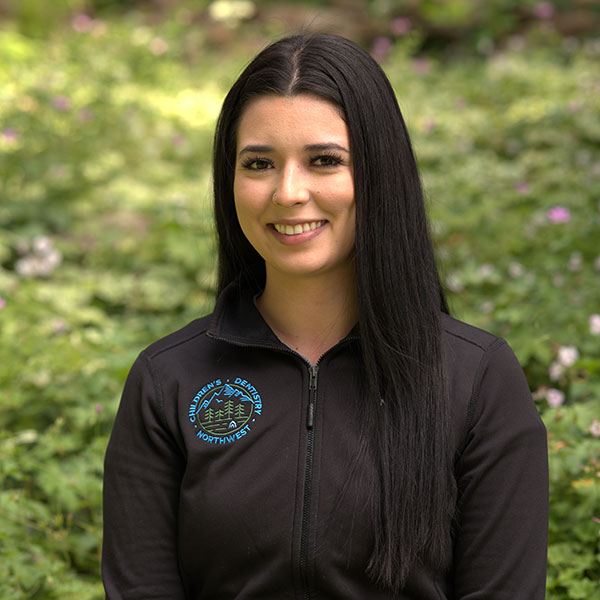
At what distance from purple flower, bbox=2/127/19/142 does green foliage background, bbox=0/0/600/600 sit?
2cm

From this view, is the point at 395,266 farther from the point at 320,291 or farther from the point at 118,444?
the point at 118,444

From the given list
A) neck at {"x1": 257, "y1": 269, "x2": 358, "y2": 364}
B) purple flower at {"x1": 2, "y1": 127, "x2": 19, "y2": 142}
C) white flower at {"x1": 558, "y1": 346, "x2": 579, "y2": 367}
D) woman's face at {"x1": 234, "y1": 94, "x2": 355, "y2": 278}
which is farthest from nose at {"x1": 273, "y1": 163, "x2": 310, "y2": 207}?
purple flower at {"x1": 2, "y1": 127, "x2": 19, "y2": 142}

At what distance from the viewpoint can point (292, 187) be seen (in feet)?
5.32

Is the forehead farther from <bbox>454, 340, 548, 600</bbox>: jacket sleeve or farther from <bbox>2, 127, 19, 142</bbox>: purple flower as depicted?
<bbox>2, 127, 19, 142</bbox>: purple flower

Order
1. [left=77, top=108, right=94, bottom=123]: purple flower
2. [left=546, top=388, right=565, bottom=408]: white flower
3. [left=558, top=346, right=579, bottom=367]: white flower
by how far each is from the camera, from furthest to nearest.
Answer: [left=77, top=108, right=94, bottom=123]: purple flower < [left=558, top=346, right=579, bottom=367]: white flower < [left=546, top=388, right=565, bottom=408]: white flower

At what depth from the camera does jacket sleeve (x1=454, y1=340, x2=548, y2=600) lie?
5.27 ft

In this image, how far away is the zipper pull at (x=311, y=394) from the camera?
1699mm

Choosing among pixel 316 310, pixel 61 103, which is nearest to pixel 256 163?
pixel 316 310

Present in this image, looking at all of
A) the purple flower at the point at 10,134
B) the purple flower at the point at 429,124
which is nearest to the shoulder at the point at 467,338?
the purple flower at the point at 10,134

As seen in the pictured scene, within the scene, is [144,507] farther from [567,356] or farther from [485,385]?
[567,356]

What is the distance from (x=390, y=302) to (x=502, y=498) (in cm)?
44

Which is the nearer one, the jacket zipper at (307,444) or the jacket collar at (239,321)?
the jacket zipper at (307,444)

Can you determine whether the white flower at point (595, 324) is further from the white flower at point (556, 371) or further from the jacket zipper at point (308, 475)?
the jacket zipper at point (308, 475)

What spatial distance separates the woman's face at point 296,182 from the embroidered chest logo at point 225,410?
0.28 m
